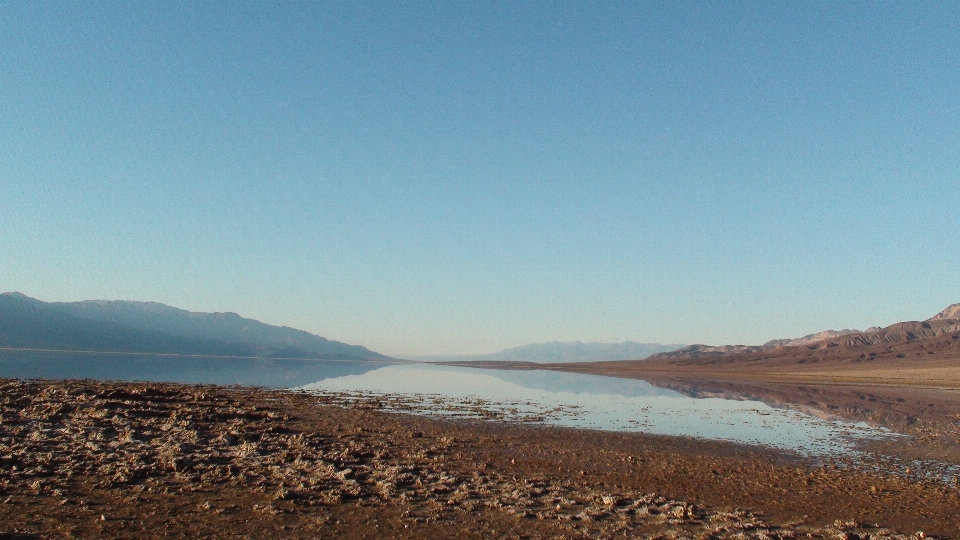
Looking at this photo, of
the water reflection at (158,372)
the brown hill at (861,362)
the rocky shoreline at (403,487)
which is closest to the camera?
the rocky shoreline at (403,487)

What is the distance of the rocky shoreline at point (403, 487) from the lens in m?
9.51

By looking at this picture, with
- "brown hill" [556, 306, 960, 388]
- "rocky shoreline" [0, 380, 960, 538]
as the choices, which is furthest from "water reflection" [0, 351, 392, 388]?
"brown hill" [556, 306, 960, 388]

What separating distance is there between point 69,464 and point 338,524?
7.32 metres

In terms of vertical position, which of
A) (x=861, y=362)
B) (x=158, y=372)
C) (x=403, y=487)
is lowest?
(x=861, y=362)

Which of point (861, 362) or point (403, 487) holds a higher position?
point (403, 487)

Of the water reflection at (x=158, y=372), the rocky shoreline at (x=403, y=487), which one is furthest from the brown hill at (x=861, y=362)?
the rocky shoreline at (x=403, y=487)

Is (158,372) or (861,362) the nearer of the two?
(158,372)

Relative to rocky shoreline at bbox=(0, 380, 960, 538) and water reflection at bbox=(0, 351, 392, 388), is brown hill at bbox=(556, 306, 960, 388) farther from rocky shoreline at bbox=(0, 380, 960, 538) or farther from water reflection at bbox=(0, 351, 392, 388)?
rocky shoreline at bbox=(0, 380, 960, 538)

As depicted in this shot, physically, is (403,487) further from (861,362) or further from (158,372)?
(861,362)

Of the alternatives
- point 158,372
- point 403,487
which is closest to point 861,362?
point 158,372

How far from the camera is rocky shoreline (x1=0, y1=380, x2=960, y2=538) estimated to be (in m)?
9.51

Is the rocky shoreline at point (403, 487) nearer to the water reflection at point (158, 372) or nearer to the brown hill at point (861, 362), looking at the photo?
the water reflection at point (158, 372)

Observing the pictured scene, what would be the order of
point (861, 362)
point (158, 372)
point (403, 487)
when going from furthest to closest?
point (861, 362)
point (158, 372)
point (403, 487)

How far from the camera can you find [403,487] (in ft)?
39.6
